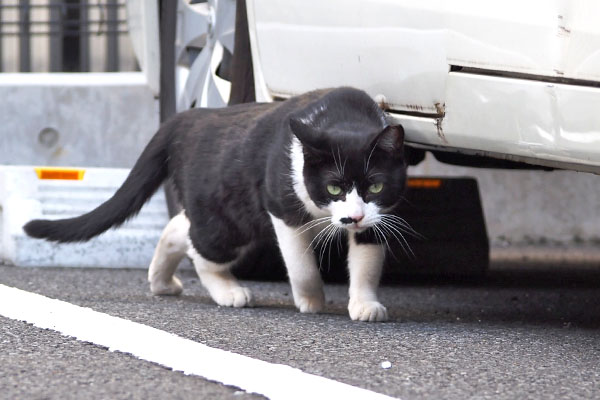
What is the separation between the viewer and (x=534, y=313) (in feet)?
14.8

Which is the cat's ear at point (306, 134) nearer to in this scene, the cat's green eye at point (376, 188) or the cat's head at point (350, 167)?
the cat's head at point (350, 167)

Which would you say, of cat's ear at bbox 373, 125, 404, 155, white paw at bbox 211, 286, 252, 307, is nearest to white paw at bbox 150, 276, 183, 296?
white paw at bbox 211, 286, 252, 307

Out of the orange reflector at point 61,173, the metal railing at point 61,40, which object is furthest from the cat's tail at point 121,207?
the metal railing at point 61,40

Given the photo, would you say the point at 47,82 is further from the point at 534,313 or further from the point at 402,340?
the point at 402,340

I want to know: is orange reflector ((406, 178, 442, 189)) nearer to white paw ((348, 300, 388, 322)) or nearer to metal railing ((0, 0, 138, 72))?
white paw ((348, 300, 388, 322))

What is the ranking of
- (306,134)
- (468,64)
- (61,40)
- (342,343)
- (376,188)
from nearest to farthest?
(342,343)
(468,64)
(306,134)
(376,188)
(61,40)

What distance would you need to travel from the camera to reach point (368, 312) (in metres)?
3.88

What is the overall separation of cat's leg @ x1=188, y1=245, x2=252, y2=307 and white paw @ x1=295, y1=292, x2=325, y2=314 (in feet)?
0.85

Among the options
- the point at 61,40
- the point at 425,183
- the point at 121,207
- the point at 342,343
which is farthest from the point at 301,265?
the point at 61,40

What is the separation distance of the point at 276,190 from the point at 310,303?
0.46 m

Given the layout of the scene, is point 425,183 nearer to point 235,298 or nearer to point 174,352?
point 235,298

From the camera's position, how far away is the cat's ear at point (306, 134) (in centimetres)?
367

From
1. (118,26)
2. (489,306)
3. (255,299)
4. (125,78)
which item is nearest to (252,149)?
(255,299)

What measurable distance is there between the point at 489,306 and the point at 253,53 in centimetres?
144
